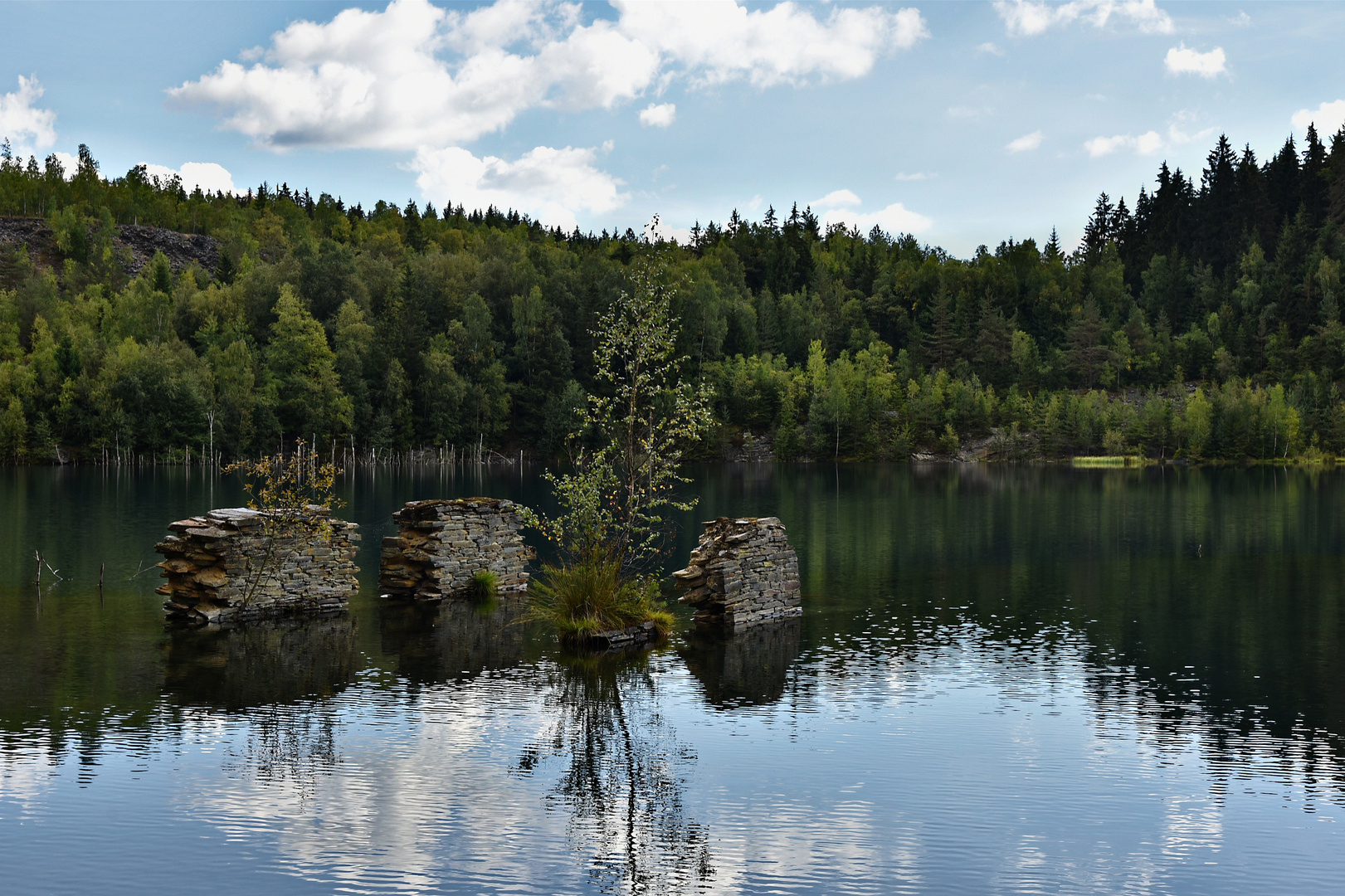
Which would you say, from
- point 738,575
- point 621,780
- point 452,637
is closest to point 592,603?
point 452,637

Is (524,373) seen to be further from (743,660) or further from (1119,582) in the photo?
(743,660)

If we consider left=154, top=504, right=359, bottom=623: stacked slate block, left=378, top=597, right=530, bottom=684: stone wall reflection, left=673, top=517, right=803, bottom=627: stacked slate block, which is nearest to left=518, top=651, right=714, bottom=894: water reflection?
left=378, top=597, right=530, bottom=684: stone wall reflection

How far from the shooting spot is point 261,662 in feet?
81.6

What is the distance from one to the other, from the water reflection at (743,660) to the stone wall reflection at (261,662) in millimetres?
7644

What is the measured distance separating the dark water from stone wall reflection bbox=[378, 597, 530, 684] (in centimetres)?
18

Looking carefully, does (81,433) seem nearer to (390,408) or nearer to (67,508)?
(390,408)

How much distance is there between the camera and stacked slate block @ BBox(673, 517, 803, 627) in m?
30.5

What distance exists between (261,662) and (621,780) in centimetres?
1166

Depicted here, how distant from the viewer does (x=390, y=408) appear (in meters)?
142

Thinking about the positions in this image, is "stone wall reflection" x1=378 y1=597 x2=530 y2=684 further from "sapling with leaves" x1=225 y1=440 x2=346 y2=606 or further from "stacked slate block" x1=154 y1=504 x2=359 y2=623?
"sapling with leaves" x1=225 y1=440 x2=346 y2=606

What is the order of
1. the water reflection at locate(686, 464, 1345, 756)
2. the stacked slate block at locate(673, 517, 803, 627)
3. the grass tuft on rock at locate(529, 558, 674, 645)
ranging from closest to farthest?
the water reflection at locate(686, 464, 1345, 756) < the grass tuft on rock at locate(529, 558, 674, 645) < the stacked slate block at locate(673, 517, 803, 627)

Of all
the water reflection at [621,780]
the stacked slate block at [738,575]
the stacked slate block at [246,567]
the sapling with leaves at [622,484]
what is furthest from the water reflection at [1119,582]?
the stacked slate block at [246,567]

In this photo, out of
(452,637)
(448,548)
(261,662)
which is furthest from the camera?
(448,548)

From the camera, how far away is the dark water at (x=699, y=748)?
13289 millimetres
